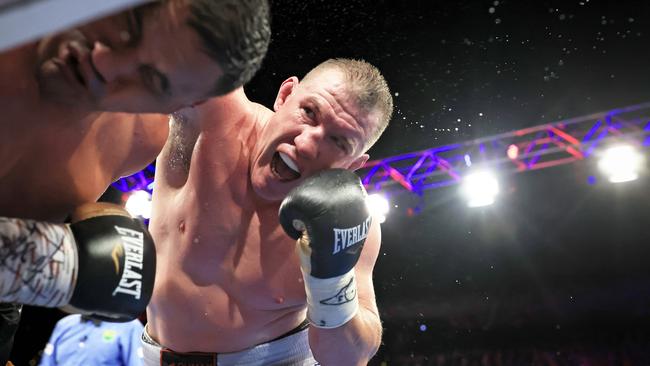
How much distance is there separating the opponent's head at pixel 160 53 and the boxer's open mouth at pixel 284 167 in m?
0.83

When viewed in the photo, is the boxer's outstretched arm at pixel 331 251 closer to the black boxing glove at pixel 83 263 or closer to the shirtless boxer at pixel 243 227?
the shirtless boxer at pixel 243 227

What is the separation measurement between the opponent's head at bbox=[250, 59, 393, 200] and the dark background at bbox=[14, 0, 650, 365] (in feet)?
5.79

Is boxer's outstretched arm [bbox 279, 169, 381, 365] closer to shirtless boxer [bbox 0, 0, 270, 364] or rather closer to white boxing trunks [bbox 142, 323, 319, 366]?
white boxing trunks [bbox 142, 323, 319, 366]

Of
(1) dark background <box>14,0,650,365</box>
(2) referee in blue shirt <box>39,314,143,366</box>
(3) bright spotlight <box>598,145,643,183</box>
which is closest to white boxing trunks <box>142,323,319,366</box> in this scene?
(2) referee in blue shirt <box>39,314,143,366</box>

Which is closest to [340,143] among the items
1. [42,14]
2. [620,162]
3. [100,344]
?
[42,14]

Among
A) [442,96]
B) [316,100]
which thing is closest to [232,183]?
[316,100]

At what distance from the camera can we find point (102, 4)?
0.49 m

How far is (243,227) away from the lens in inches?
77.6

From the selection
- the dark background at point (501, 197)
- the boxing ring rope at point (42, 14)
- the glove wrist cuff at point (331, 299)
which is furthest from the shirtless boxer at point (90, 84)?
the dark background at point (501, 197)

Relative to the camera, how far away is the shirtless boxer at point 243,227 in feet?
6.31

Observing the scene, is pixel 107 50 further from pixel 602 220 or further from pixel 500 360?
pixel 602 220

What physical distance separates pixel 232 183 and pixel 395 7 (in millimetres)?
2673

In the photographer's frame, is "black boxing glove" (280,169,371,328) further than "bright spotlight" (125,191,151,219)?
No

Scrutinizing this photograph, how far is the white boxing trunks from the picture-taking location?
195 centimetres
